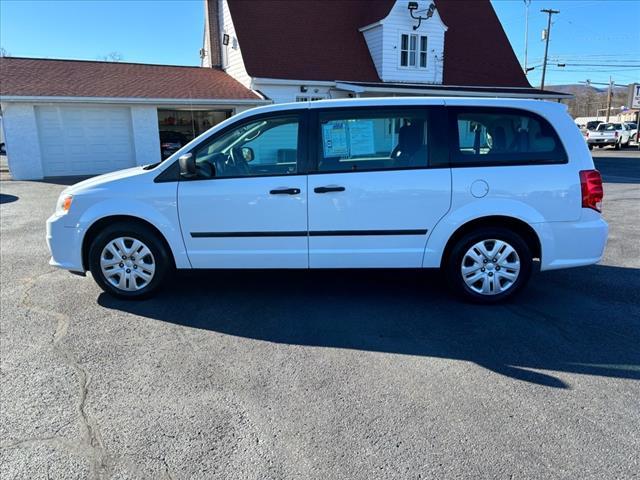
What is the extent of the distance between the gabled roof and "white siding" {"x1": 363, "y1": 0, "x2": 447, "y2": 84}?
40 centimetres

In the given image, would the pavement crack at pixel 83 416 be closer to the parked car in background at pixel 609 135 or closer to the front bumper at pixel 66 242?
the front bumper at pixel 66 242

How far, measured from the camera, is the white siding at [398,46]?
68.9 feet

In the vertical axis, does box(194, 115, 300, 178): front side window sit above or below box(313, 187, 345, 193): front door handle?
above

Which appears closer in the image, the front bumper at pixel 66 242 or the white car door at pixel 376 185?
the white car door at pixel 376 185

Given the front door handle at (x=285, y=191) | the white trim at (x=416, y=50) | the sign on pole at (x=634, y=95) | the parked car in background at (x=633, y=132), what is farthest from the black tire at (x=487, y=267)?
the sign on pole at (x=634, y=95)

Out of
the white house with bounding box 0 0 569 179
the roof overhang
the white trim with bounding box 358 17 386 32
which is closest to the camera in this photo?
the white house with bounding box 0 0 569 179

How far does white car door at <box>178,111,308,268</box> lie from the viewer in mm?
4594

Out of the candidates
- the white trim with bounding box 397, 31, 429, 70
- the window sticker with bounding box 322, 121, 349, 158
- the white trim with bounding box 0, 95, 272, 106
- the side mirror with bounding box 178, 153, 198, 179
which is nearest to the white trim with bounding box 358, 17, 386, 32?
the white trim with bounding box 397, 31, 429, 70

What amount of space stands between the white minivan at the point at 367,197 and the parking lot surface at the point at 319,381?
0.51 m

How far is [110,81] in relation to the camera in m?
18.8

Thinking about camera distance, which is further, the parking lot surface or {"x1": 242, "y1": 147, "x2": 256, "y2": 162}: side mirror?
{"x1": 242, "y1": 147, "x2": 256, "y2": 162}: side mirror

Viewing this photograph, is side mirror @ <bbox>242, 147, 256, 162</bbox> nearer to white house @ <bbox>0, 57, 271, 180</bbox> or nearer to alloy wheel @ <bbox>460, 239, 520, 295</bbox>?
alloy wheel @ <bbox>460, 239, 520, 295</bbox>

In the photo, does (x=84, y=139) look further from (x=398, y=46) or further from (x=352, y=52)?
(x=398, y=46)

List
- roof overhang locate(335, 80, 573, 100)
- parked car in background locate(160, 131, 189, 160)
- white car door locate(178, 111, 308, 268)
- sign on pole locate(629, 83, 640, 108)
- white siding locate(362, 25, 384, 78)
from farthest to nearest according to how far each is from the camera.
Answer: sign on pole locate(629, 83, 640, 108) < white siding locate(362, 25, 384, 78) < parked car in background locate(160, 131, 189, 160) < roof overhang locate(335, 80, 573, 100) < white car door locate(178, 111, 308, 268)
